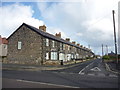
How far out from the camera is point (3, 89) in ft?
28.2

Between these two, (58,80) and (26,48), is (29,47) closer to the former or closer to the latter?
(26,48)

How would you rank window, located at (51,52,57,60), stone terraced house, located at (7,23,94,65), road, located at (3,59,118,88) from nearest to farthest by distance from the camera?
1. road, located at (3,59,118,88)
2. stone terraced house, located at (7,23,94,65)
3. window, located at (51,52,57,60)

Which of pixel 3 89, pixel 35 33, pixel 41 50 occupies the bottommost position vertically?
pixel 3 89

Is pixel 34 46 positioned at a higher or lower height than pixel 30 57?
higher

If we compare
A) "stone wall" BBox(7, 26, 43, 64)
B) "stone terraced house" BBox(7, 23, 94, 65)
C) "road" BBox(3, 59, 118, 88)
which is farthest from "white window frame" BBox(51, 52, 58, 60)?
"road" BBox(3, 59, 118, 88)

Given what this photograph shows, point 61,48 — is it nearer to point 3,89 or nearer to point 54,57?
point 54,57

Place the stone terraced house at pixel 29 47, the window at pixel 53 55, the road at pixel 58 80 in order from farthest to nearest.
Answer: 1. the window at pixel 53 55
2. the stone terraced house at pixel 29 47
3. the road at pixel 58 80

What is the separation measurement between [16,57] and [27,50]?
10.5 feet

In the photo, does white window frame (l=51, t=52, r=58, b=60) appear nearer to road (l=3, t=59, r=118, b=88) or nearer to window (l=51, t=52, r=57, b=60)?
window (l=51, t=52, r=57, b=60)

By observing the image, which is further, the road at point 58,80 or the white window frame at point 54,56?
the white window frame at point 54,56

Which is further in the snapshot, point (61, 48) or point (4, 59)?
point (61, 48)

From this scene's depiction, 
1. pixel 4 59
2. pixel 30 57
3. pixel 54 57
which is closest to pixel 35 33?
pixel 30 57

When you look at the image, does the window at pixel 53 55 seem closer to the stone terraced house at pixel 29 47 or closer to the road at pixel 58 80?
the stone terraced house at pixel 29 47

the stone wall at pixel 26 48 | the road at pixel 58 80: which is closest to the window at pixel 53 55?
the stone wall at pixel 26 48
